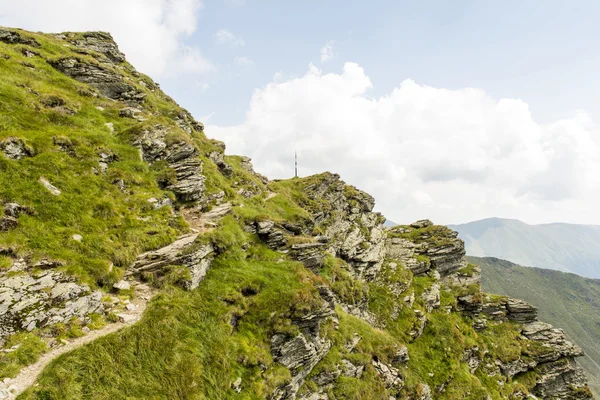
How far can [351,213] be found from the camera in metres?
60.9

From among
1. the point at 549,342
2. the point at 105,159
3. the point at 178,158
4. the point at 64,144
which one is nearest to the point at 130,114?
the point at 178,158

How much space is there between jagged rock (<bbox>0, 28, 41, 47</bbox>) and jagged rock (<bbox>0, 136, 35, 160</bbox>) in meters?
28.2

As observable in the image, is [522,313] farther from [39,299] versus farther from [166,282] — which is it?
[39,299]

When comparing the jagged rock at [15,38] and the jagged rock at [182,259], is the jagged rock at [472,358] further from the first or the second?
the jagged rock at [15,38]

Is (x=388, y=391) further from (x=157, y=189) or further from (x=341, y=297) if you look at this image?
(x=157, y=189)

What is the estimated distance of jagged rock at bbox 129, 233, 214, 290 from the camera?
2222 centimetres

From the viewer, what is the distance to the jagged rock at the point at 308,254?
33.4 meters

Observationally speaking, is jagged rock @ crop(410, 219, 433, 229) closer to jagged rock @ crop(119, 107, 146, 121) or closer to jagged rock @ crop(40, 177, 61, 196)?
jagged rock @ crop(119, 107, 146, 121)

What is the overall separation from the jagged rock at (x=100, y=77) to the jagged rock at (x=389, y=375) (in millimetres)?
48685

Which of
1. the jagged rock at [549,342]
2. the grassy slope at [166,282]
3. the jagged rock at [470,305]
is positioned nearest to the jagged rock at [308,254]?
the grassy slope at [166,282]

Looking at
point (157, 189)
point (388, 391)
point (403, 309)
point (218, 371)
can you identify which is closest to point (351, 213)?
A: point (403, 309)

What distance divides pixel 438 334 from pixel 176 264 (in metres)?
42.4

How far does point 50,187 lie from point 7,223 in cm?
451

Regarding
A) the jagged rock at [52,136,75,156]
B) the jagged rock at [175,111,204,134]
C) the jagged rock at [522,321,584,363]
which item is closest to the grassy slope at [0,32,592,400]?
the jagged rock at [52,136,75,156]
